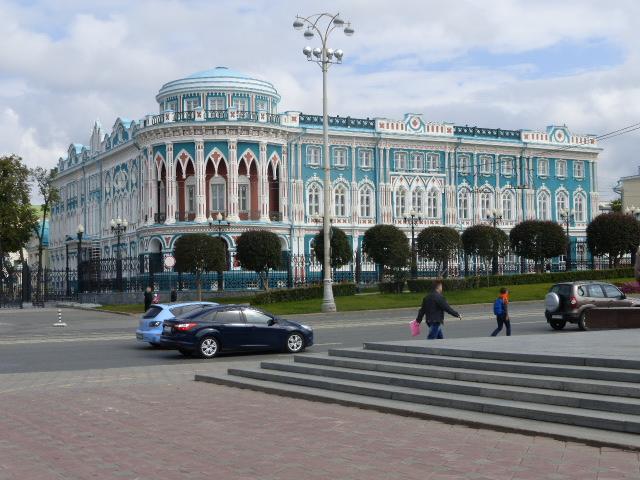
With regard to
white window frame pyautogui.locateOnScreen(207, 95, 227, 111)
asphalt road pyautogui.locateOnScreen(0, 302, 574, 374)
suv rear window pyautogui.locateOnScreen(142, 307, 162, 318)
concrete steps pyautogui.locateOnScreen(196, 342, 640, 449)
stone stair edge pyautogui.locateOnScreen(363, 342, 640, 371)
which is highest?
white window frame pyautogui.locateOnScreen(207, 95, 227, 111)

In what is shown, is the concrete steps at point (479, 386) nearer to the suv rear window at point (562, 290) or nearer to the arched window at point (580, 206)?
the suv rear window at point (562, 290)

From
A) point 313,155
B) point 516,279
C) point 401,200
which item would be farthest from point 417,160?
point 516,279

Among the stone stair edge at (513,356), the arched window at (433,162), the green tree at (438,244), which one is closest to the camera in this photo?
the stone stair edge at (513,356)

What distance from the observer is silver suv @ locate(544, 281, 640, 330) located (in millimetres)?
30500

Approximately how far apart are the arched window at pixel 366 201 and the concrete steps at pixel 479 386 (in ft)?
184

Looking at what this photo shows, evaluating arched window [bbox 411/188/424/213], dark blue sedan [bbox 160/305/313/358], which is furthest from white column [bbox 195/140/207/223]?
dark blue sedan [bbox 160/305/313/358]

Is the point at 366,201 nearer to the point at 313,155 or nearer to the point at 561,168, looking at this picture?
the point at 313,155

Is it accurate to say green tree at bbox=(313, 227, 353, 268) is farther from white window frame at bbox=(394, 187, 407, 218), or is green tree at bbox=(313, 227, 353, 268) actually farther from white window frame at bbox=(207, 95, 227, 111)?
white window frame at bbox=(394, 187, 407, 218)

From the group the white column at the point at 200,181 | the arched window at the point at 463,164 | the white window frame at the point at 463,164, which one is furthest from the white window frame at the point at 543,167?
the white column at the point at 200,181

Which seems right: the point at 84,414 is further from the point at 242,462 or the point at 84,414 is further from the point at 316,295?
the point at 316,295

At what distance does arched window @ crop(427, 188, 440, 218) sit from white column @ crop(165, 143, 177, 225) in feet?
69.0

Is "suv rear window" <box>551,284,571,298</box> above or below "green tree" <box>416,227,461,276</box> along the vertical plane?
below

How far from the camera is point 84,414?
14719 millimetres

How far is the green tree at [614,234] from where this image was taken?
199 feet
